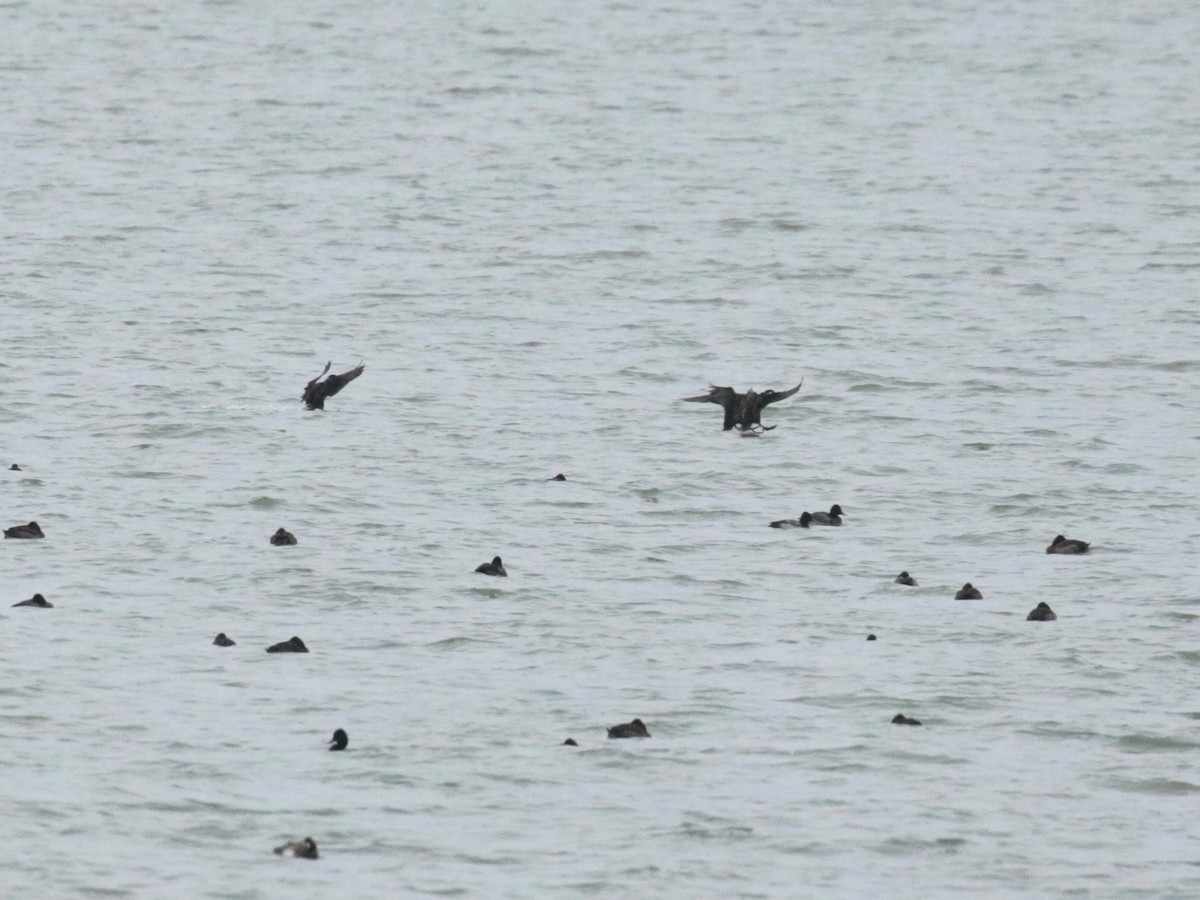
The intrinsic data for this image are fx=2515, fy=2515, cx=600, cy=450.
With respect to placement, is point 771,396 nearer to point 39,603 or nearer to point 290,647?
point 290,647

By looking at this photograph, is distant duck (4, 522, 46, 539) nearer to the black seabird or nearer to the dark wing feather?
the black seabird

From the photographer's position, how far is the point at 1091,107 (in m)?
72.3

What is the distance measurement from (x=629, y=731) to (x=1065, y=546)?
26.2ft

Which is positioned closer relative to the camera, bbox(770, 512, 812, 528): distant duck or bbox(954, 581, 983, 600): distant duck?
bbox(954, 581, 983, 600): distant duck

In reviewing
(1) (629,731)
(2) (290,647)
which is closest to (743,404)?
(2) (290,647)

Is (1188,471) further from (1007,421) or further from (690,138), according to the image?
(690,138)

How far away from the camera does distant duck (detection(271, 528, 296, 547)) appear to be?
82.6 ft

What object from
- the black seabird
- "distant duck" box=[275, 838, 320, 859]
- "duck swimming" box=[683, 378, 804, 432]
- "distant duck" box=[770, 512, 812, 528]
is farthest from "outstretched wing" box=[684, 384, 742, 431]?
"distant duck" box=[275, 838, 320, 859]

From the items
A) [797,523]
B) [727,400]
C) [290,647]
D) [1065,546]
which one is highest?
[727,400]

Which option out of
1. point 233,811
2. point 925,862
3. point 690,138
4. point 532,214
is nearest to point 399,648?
point 233,811

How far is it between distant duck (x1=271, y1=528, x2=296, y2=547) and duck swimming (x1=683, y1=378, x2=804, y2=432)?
8163 mm

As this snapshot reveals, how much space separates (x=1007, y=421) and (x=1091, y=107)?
1617 inches

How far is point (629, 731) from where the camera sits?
1938 cm

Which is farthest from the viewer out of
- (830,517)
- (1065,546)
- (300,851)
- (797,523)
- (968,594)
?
(830,517)
